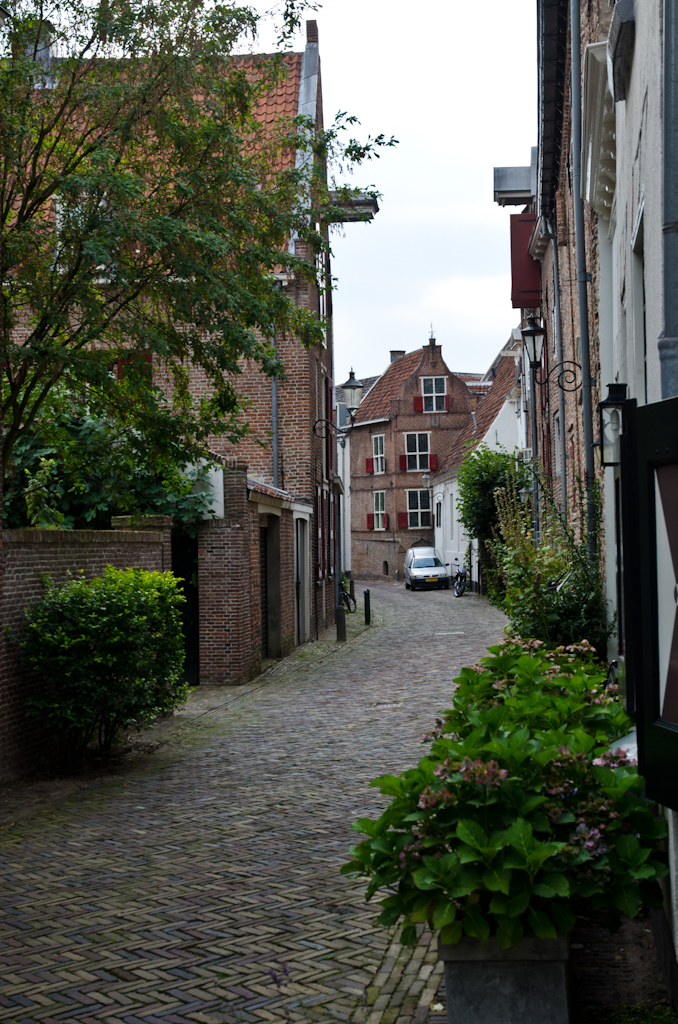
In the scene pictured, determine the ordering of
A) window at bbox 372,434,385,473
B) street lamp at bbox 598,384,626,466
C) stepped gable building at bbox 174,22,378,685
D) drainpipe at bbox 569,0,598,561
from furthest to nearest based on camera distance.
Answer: window at bbox 372,434,385,473 < stepped gable building at bbox 174,22,378,685 < drainpipe at bbox 569,0,598,561 < street lamp at bbox 598,384,626,466

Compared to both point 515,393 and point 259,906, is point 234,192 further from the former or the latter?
point 515,393

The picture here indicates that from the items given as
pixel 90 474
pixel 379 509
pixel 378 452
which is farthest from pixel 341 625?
pixel 378 452

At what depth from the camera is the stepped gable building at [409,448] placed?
5141cm

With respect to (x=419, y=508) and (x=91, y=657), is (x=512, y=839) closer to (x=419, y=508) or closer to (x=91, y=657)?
(x=91, y=657)

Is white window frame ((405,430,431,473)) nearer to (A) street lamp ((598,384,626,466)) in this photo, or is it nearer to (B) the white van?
(B) the white van

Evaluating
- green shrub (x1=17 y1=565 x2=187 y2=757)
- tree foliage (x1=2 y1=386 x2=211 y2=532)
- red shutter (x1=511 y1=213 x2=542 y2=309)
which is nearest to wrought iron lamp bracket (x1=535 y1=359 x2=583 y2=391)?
tree foliage (x1=2 y1=386 x2=211 y2=532)

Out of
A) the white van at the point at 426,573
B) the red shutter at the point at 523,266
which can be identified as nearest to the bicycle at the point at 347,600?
the red shutter at the point at 523,266

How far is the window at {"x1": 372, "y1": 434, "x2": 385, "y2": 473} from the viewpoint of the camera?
5323 cm

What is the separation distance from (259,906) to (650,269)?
147 inches

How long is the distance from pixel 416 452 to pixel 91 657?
44.1 meters

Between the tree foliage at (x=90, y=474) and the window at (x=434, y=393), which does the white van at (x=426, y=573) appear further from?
the tree foliage at (x=90, y=474)

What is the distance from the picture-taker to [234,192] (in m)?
11.0

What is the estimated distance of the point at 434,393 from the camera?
51.4 metres

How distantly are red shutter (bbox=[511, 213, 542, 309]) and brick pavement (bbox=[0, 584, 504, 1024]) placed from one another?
1261cm
